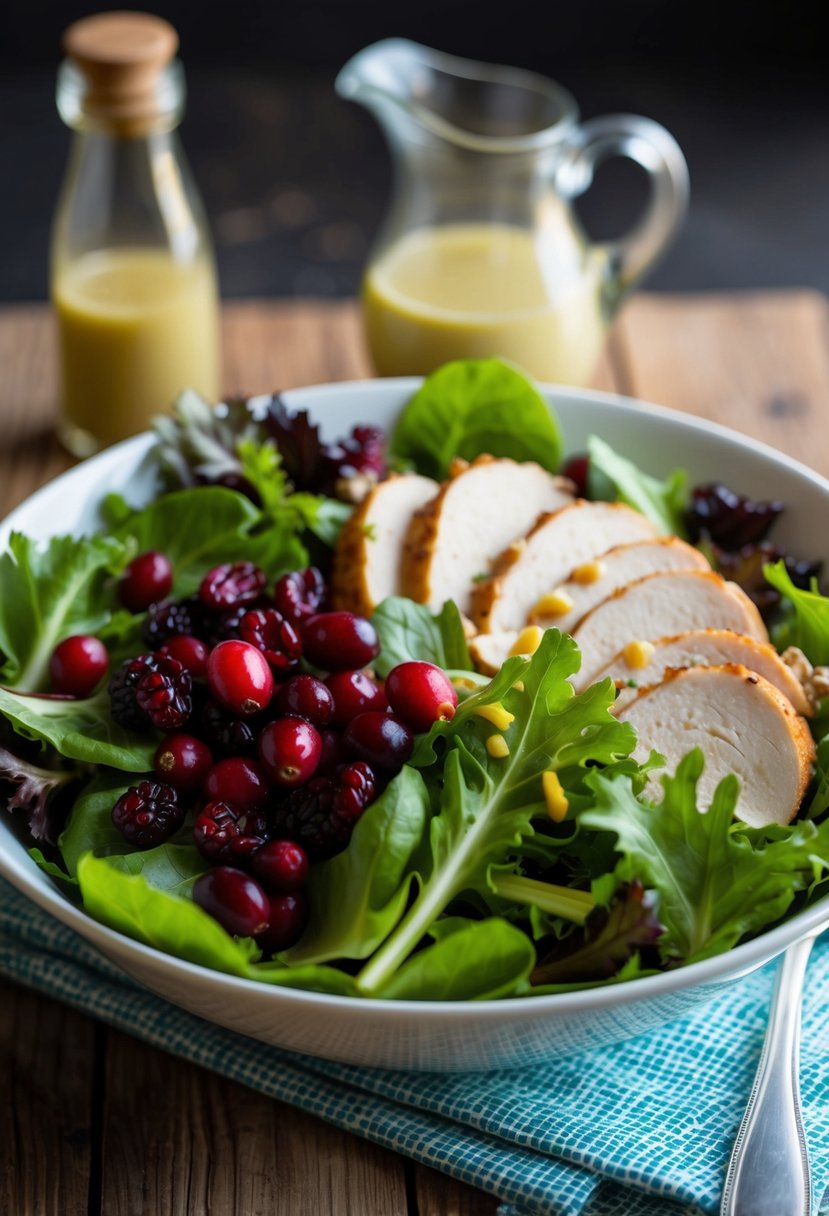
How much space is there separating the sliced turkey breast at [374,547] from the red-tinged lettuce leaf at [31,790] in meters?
0.63

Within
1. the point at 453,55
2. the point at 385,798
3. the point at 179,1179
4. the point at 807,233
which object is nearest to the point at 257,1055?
the point at 179,1179

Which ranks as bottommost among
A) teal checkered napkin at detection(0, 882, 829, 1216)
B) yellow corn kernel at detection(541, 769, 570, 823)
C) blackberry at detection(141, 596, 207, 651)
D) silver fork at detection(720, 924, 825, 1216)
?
teal checkered napkin at detection(0, 882, 829, 1216)

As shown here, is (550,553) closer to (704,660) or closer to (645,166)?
(704,660)

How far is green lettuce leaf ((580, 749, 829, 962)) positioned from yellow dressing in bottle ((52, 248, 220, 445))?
1.89m

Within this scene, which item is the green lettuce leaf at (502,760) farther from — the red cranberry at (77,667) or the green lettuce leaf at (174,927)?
the red cranberry at (77,667)

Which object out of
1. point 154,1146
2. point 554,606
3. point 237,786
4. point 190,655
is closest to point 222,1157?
point 154,1146

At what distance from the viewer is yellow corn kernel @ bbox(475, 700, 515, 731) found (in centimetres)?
188

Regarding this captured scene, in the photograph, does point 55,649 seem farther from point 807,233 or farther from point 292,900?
point 807,233

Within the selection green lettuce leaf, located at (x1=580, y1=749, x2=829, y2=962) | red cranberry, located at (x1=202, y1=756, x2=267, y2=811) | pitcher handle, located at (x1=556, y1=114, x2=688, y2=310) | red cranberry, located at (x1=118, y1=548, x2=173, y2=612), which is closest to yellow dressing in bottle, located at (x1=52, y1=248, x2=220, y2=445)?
pitcher handle, located at (x1=556, y1=114, x2=688, y2=310)

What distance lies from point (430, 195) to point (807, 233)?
3194 millimetres

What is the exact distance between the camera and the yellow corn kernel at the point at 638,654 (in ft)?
7.13

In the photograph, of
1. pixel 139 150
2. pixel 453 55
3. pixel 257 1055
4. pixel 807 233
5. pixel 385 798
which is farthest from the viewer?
pixel 453 55

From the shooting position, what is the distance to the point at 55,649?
2215 millimetres

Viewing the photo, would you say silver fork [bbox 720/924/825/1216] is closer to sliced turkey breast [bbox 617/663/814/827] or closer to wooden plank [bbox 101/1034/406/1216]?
sliced turkey breast [bbox 617/663/814/827]
